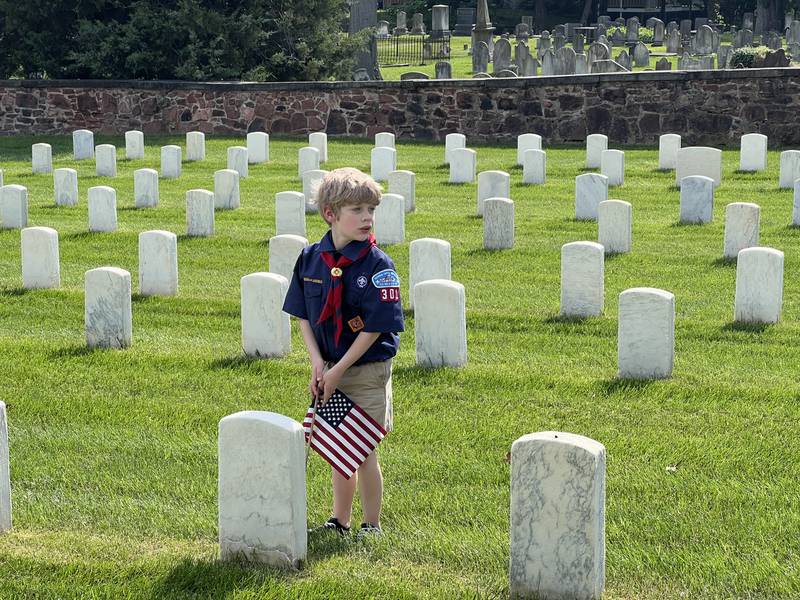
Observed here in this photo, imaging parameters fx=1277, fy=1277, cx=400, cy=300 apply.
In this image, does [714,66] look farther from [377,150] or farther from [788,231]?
[788,231]

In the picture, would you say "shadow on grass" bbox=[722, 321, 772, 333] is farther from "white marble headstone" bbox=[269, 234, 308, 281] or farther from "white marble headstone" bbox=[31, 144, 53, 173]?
"white marble headstone" bbox=[31, 144, 53, 173]

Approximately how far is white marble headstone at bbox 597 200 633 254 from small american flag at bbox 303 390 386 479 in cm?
752

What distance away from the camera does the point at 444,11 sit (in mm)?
50625

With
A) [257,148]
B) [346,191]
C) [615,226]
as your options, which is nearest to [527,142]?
[257,148]

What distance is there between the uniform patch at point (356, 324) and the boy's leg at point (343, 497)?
64 centimetres

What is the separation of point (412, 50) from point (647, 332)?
40759 mm

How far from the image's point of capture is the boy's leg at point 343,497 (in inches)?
221

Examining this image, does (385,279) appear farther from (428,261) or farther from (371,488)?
(428,261)

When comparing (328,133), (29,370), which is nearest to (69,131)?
(328,133)

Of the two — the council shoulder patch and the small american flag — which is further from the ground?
the council shoulder patch

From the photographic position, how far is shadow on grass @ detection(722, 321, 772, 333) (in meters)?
9.54

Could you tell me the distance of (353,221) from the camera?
212 inches

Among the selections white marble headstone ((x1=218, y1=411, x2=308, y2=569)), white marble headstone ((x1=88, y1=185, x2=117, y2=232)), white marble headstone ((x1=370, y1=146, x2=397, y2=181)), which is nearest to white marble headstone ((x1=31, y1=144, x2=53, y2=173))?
white marble headstone ((x1=370, y1=146, x2=397, y2=181))

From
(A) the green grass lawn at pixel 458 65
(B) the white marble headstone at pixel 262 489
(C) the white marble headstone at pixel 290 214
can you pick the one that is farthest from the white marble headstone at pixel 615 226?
(A) the green grass lawn at pixel 458 65
